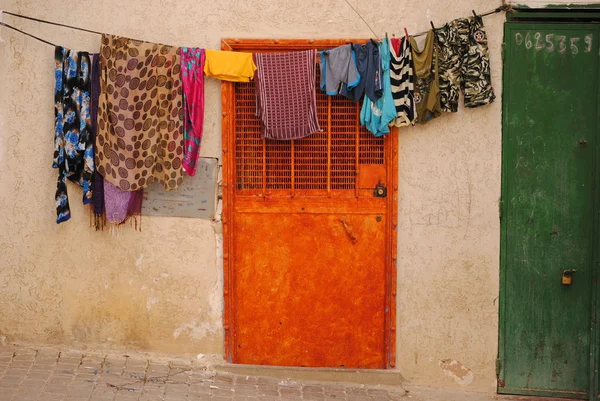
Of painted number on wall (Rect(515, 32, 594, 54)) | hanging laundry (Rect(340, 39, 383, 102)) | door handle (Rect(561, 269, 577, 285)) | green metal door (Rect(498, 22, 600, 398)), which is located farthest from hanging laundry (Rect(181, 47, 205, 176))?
door handle (Rect(561, 269, 577, 285))

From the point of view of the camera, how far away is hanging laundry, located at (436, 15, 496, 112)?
5449mm

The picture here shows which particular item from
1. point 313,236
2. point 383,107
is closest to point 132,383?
point 313,236

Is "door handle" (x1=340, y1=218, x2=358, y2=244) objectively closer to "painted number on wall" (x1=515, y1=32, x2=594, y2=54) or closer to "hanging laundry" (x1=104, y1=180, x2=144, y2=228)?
"hanging laundry" (x1=104, y1=180, x2=144, y2=228)

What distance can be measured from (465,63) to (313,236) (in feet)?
6.14

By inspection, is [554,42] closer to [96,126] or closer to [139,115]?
[139,115]

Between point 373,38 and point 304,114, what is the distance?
0.85 m

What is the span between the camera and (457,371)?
582cm

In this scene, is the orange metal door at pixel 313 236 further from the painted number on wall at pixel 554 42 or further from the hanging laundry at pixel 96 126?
the painted number on wall at pixel 554 42

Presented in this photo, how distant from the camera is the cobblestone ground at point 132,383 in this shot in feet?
17.7

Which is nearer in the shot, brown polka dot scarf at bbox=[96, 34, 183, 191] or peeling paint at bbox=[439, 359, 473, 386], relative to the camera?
brown polka dot scarf at bbox=[96, 34, 183, 191]

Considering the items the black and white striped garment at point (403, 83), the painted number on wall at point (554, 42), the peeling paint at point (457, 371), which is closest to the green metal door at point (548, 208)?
the painted number on wall at point (554, 42)

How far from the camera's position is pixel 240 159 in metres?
5.83

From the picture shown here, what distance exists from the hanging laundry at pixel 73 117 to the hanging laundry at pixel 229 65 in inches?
40.8

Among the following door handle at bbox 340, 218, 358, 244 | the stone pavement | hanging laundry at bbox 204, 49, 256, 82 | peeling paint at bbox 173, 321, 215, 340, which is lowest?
the stone pavement
